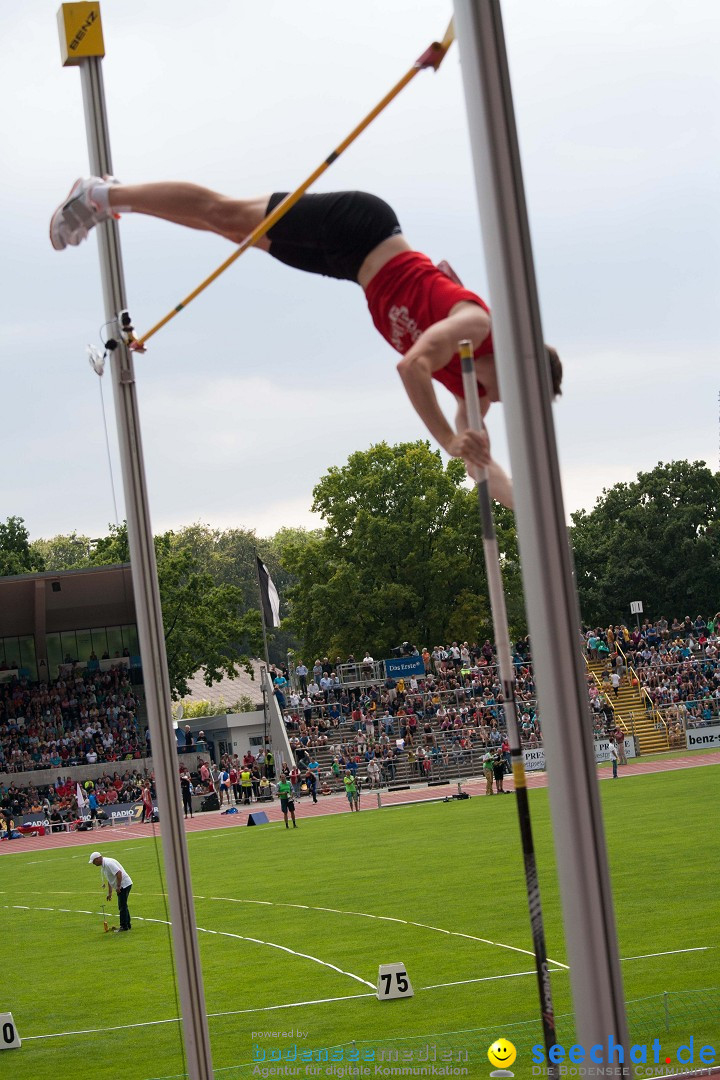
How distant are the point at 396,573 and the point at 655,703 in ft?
25.6

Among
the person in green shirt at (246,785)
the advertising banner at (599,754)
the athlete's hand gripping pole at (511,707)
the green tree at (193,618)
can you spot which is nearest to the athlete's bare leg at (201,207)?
the athlete's hand gripping pole at (511,707)

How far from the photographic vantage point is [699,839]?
1313 cm

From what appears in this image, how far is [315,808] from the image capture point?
22688mm

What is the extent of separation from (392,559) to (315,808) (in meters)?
9.08

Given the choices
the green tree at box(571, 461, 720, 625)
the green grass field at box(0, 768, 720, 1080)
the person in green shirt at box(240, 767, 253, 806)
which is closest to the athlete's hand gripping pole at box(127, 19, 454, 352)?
the green grass field at box(0, 768, 720, 1080)

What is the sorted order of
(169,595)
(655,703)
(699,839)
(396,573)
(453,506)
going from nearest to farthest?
(699,839), (655,703), (453,506), (396,573), (169,595)

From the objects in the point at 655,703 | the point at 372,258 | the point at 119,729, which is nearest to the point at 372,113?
the point at 372,258

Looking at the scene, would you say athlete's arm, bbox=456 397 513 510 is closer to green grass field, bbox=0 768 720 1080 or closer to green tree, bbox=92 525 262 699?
green grass field, bbox=0 768 720 1080

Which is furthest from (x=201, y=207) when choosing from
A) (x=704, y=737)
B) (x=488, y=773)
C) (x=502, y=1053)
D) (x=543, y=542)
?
(x=704, y=737)

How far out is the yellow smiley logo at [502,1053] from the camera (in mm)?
5922

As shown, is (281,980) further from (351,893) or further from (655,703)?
(655,703)

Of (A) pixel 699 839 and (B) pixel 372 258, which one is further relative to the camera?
(A) pixel 699 839

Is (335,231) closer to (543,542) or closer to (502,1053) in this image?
(543,542)

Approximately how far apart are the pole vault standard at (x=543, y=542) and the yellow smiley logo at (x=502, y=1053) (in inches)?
159
